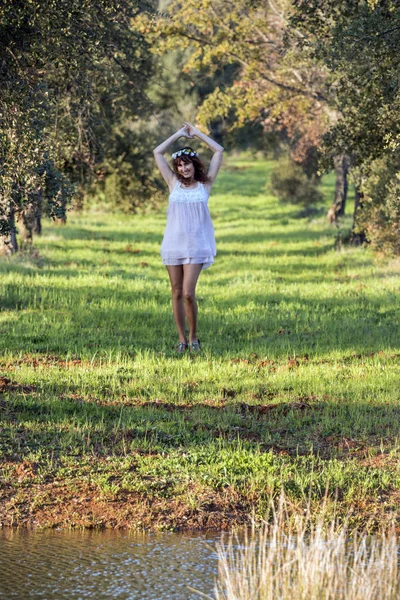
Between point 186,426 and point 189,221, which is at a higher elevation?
point 189,221

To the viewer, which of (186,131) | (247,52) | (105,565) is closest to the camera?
(105,565)

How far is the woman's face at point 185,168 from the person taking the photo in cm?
1194

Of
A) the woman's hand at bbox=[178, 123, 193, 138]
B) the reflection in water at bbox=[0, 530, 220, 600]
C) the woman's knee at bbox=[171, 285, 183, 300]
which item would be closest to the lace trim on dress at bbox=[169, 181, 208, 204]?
the woman's hand at bbox=[178, 123, 193, 138]

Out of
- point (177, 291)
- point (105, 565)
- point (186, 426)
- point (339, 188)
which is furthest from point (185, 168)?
point (339, 188)

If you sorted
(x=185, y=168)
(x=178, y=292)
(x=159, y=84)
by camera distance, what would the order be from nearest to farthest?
(x=185, y=168), (x=178, y=292), (x=159, y=84)

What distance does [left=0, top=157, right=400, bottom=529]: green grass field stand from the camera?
7.05m

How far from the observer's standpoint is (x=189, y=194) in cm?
1212

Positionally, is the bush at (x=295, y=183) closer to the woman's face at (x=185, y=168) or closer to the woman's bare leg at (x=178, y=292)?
the woman's bare leg at (x=178, y=292)

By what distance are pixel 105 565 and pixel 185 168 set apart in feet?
21.9

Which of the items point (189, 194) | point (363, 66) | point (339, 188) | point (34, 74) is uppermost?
point (363, 66)

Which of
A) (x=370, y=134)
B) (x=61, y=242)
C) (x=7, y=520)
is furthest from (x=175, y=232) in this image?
(x=61, y=242)

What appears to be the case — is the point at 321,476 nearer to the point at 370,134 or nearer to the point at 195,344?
the point at 195,344

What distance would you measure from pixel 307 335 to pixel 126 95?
31.5ft

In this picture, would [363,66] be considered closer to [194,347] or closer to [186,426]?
[194,347]
